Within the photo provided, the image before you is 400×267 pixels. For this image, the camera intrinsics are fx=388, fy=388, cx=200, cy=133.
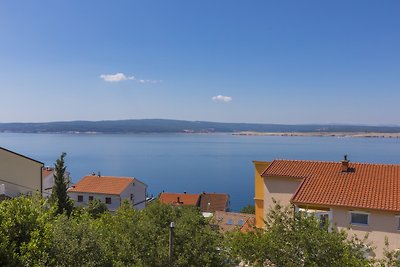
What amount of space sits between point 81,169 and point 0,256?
117m

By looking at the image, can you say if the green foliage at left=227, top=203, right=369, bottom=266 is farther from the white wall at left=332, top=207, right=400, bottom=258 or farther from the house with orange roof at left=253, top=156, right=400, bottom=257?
the white wall at left=332, top=207, right=400, bottom=258

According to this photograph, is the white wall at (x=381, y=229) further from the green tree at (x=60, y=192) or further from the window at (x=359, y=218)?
the green tree at (x=60, y=192)

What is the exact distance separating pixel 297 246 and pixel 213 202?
1965 inches

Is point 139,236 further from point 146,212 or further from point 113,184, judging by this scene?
point 113,184

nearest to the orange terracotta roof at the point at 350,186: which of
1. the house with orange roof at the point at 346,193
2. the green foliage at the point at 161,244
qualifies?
the house with orange roof at the point at 346,193

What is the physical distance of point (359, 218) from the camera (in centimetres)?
1766

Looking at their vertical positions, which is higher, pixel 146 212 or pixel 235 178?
pixel 146 212

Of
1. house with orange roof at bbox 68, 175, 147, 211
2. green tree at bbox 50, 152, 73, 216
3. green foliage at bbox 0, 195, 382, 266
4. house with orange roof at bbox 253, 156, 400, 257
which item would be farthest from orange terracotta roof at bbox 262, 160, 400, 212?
house with orange roof at bbox 68, 175, 147, 211

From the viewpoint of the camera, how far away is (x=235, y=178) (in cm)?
11138

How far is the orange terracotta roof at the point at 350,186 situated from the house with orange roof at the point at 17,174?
49.1 ft

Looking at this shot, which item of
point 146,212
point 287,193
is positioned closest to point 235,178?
point 287,193

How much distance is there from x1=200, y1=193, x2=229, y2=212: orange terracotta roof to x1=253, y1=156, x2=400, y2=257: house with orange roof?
119 ft

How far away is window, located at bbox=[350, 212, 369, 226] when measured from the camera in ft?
57.4

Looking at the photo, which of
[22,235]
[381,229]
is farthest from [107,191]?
[22,235]
